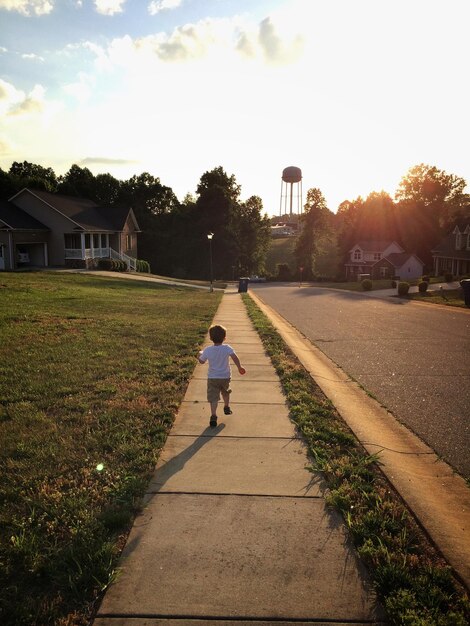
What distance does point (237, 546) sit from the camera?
3416 millimetres

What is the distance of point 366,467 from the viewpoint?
4.70m

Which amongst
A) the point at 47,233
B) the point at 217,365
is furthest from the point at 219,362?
the point at 47,233

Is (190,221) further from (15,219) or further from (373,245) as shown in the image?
(15,219)

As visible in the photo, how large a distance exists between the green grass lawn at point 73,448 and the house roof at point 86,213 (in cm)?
2767

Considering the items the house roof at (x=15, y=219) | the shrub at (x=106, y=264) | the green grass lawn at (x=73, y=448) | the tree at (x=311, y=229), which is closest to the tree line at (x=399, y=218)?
the tree at (x=311, y=229)

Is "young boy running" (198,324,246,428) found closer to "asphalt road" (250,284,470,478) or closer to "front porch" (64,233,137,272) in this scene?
"asphalt road" (250,284,470,478)

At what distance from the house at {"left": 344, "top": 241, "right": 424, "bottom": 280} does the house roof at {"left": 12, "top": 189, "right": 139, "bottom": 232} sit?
33.9 m

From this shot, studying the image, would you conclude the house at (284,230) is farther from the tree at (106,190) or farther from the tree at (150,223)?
the tree at (106,190)

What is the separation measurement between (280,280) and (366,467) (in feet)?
227

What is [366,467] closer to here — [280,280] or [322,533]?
[322,533]

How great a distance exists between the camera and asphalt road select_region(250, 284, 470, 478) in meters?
6.10

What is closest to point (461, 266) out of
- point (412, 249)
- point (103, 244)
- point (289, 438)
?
point (412, 249)

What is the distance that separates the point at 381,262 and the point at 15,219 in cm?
4829

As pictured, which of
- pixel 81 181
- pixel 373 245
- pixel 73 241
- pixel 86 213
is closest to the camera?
pixel 73 241
